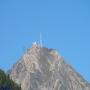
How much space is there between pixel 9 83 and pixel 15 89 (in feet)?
4.10

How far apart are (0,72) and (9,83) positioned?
3.91 meters

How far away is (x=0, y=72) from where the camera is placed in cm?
8056

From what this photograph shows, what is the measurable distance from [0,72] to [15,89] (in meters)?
4.23

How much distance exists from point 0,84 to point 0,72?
16.1ft

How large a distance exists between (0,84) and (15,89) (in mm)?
2731

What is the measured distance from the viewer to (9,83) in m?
77.2

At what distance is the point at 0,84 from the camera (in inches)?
2987
